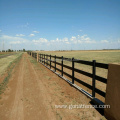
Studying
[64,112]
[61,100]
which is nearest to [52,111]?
[64,112]

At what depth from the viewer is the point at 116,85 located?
8.86 feet

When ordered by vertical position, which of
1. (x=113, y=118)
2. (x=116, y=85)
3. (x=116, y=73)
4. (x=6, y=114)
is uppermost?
(x=116, y=73)

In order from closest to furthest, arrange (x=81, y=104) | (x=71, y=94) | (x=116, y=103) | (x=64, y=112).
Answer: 1. (x=116, y=103)
2. (x=64, y=112)
3. (x=81, y=104)
4. (x=71, y=94)

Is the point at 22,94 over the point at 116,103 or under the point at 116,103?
under

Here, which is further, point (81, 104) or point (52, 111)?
point (81, 104)

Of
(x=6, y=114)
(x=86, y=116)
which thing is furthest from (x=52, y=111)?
(x=6, y=114)

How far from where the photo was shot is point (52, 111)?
11.2ft

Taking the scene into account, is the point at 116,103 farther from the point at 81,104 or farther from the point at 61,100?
the point at 61,100

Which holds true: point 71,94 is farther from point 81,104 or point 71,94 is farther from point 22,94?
point 22,94

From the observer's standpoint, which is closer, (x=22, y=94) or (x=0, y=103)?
(x=0, y=103)

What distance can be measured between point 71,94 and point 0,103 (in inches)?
121

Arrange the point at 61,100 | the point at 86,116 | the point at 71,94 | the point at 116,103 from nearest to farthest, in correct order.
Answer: the point at 116,103 < the point at 86,116 < the point at 61,100 < the point at 71,94

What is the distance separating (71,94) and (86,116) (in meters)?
1.62

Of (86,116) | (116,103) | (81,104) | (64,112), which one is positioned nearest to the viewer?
(116,103)
